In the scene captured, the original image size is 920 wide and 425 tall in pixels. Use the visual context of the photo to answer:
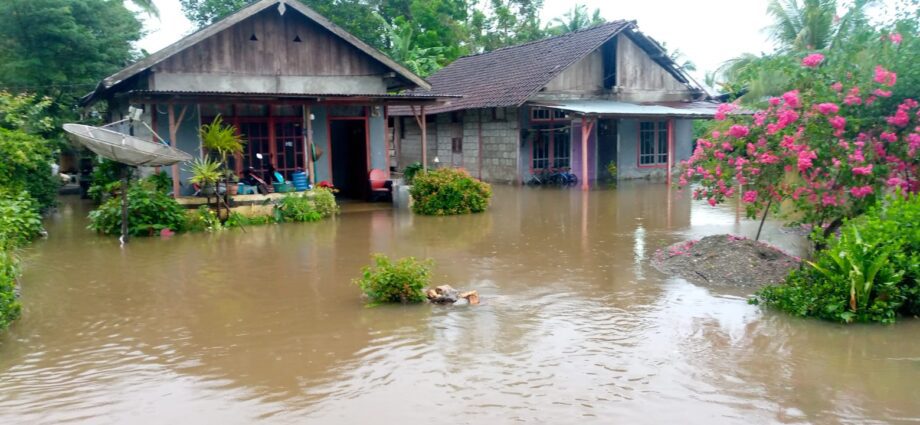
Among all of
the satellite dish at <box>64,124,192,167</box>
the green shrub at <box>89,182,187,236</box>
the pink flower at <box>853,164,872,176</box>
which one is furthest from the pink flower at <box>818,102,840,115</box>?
the green shrub at <box>89,182,187,236</box>

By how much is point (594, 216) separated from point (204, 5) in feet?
91.6

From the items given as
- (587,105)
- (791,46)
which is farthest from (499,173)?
(791,46)

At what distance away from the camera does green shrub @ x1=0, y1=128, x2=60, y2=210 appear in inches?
527

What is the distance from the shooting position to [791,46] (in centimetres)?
2653

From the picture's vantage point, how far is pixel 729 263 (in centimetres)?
986

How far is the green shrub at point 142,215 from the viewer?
13.8 m

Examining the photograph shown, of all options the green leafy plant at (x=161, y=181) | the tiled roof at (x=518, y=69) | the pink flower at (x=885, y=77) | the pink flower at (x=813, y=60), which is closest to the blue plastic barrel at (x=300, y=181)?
the green leafy plant at (x=161, y=181)

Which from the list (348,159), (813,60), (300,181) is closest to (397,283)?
(813,60)

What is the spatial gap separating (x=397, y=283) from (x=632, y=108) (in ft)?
53.0

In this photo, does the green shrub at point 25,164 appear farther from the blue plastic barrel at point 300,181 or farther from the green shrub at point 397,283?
the green shrub at point 397,283

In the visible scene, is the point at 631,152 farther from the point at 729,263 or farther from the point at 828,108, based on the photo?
the point at 828,108

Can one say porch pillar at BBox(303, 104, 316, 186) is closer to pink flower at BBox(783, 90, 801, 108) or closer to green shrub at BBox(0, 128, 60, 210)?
green shrub at BBox(0, 128, 60, 210)

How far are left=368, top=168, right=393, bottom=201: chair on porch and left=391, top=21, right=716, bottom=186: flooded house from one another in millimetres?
4096

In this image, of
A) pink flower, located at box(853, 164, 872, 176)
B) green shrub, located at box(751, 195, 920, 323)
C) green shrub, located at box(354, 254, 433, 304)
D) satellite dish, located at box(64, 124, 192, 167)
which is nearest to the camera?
green shrub, located at box(751, 195, 920, 323)
